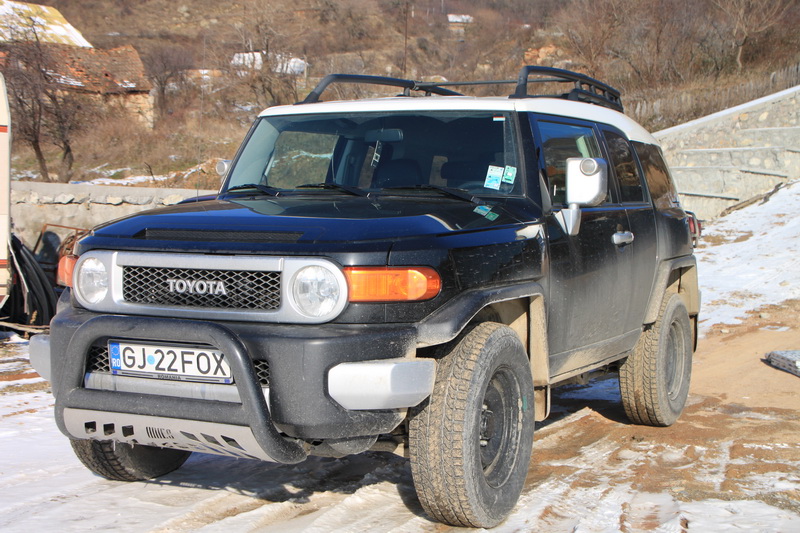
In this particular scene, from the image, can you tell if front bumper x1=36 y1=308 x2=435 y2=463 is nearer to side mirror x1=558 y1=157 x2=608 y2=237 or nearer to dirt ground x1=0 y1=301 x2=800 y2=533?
dirt ground x1=0 y1=301 x2=800 y2=533

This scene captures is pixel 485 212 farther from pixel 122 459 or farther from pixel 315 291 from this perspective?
pixel 122 459

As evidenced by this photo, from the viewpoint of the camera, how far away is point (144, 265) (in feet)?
11.3

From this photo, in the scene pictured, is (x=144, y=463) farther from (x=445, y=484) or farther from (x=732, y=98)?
(x=732, y=98)

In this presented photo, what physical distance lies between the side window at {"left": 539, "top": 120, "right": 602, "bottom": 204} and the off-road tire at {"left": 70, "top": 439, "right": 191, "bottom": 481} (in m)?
2.48

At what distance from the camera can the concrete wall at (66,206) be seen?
1215 cm

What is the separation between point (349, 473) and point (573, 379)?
1.50 meters

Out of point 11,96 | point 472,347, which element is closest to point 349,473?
point 472,347

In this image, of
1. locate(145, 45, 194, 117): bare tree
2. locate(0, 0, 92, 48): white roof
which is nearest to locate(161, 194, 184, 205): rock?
locate(0, 0, 92, 48): white roof

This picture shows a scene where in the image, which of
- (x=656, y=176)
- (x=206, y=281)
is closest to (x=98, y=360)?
(x=206, y=281)

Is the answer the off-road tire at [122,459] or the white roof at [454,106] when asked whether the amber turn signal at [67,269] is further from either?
the white roof at [454,106]

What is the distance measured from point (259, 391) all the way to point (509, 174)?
184cm

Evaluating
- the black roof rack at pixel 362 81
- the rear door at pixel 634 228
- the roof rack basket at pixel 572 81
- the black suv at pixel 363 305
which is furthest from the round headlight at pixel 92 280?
the rear door at pixel 634 228

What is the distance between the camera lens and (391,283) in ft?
10.6

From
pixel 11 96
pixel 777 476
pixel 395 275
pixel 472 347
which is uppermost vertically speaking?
pixel 11 96
